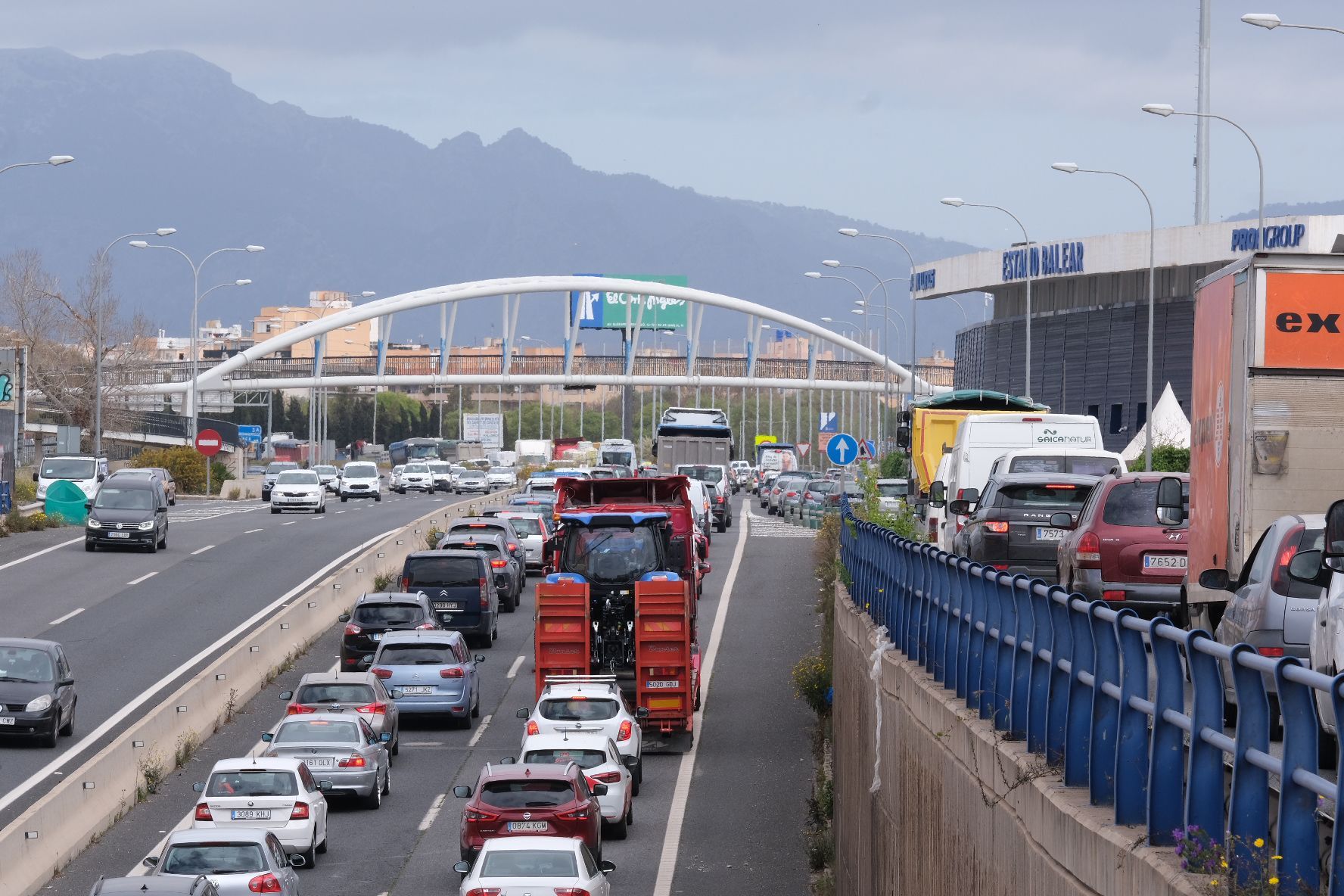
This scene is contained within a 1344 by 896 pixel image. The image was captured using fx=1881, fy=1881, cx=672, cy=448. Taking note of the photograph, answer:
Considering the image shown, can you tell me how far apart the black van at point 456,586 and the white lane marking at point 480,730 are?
558 cm

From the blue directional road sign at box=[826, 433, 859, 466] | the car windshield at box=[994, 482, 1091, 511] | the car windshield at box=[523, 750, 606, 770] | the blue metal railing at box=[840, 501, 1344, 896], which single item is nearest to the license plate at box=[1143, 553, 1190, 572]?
the car windshield at box=[994, 482, 1091, 511]

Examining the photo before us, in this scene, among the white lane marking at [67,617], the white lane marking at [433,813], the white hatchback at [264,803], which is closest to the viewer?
the white hatchback at [264,803]

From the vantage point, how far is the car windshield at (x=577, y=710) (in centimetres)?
2425

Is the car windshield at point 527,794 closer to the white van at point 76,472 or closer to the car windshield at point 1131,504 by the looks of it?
the car windshield at point 1131,504

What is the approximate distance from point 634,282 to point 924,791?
139359 mm

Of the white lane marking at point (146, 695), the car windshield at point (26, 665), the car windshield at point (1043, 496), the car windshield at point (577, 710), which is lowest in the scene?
the white lane marking at point (146, 695)

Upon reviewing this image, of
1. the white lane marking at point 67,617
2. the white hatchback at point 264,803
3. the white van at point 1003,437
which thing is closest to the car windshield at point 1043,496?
the white van at point 1003,437

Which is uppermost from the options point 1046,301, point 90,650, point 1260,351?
point 1046,301

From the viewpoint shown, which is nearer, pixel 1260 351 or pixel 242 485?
pixel 1260 351

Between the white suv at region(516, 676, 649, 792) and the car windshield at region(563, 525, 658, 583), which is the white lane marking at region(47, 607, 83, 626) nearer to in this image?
the car windshield at region(563, 525, 658, 583)

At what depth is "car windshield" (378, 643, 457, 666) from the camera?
2944cm

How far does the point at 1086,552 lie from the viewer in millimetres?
17219

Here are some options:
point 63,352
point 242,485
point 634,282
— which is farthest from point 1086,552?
point 634,282

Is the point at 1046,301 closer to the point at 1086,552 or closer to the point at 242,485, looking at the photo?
the point at 242,485
